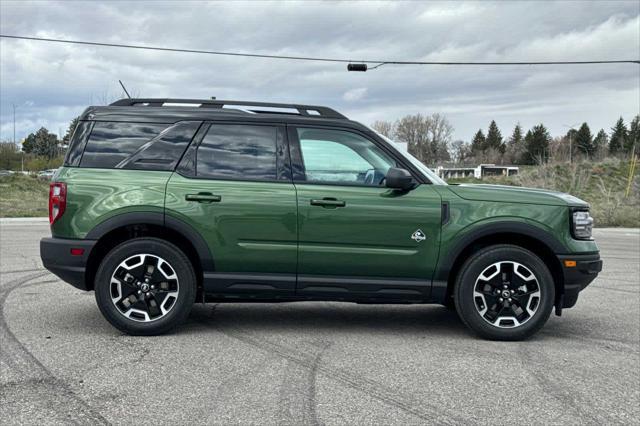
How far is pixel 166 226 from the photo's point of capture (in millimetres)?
4922

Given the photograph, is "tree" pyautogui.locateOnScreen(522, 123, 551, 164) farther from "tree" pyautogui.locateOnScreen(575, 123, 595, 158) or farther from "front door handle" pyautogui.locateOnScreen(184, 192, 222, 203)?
"front door handle" pyautogui.locateOnScreen(184, 192, 222, 203)

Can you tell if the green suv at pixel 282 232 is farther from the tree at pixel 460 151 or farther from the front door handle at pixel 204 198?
the tree at pixel 460 151

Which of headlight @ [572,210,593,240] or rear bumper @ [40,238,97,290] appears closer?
rear bumper @ [40,238,97,290]

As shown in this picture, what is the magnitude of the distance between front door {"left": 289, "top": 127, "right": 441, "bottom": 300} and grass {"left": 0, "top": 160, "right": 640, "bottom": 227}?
19429 millimetres

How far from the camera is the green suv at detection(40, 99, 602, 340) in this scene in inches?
193

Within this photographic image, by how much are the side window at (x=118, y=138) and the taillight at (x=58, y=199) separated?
1.11 ft

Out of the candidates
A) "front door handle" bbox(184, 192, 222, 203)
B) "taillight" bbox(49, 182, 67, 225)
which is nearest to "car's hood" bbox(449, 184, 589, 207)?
"front door handle" bbox(184, 192, 222, 203)

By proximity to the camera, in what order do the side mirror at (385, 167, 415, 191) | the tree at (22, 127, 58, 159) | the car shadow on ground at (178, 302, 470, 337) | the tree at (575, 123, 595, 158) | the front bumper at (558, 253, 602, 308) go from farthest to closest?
the tree at (575, 123, 595, 158), the tree at (22, 127, 58, 159), the car shadow on ground at (178, 302, 470, 337), the front bumper at (558, 253, 602, 308), the side mirror at (385, 167, 415, 191)

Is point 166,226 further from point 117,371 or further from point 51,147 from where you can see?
point 51,147

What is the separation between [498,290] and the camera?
5012mm

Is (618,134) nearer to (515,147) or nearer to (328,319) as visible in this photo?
(515,147)

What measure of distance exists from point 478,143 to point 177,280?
128 meters

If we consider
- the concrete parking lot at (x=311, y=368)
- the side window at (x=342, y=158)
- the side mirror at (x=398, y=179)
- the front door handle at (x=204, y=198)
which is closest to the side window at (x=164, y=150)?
the front door handle at (x=204, y=198)

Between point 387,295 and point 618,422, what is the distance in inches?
79.6
